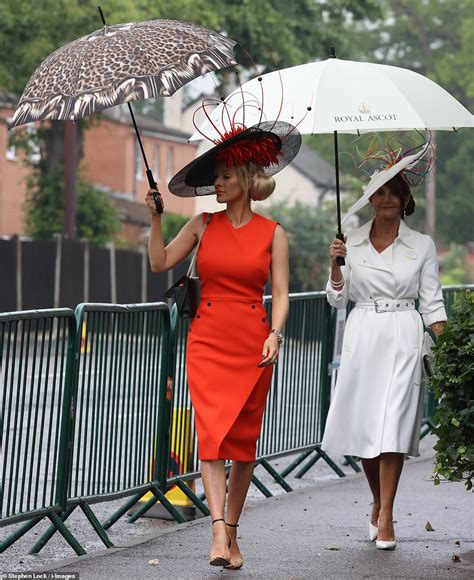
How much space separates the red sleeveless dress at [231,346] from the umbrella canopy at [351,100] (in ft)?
2.64

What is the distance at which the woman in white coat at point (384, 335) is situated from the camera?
7180mm

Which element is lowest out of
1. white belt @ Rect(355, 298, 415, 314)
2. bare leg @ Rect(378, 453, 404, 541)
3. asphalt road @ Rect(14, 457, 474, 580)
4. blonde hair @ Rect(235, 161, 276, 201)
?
asphalt road @ Rect(14, 457, 474, 580)

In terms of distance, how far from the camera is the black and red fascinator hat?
6617 millimetres

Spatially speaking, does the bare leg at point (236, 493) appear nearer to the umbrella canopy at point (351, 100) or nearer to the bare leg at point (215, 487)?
the bare leg at point (215, 487)

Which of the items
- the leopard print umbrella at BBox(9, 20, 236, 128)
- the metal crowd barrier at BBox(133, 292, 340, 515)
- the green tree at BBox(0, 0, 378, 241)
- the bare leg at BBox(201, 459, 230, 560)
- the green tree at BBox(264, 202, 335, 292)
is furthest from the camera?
the green tree at BBox(264, 202, 335, 292)

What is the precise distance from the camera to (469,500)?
29.0 ft

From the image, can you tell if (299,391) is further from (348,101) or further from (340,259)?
(348,101)

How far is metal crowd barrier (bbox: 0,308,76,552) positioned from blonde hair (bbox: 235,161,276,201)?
46.3 inches

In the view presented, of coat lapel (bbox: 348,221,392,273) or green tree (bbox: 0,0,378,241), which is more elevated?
green tree (bbox: 0,0,378,241)

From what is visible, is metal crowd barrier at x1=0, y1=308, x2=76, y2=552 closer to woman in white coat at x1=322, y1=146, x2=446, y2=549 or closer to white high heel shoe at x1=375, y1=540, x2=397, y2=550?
woman in white coat at x1=322, y1=146, x2=446, y2=549

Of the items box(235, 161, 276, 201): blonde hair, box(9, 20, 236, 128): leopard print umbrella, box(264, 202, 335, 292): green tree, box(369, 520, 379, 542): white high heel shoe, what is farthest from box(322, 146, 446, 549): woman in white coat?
box(264, 202, 335, 292): green tree

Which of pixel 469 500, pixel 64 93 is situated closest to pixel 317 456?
pixel 469 500

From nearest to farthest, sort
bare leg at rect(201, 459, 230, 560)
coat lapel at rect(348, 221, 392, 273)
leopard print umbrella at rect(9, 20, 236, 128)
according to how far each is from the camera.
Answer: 1. leopard print umbrella at rect(9, 20, 236, 128)
2. bare leg at rect(201, 459, 230, 560)
3. coat lapel at rect(348, 221, 392, 273)

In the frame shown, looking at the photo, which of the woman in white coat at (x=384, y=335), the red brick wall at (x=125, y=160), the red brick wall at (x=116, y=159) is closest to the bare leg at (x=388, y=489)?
the woman in white coat at (x=384, y=335)
